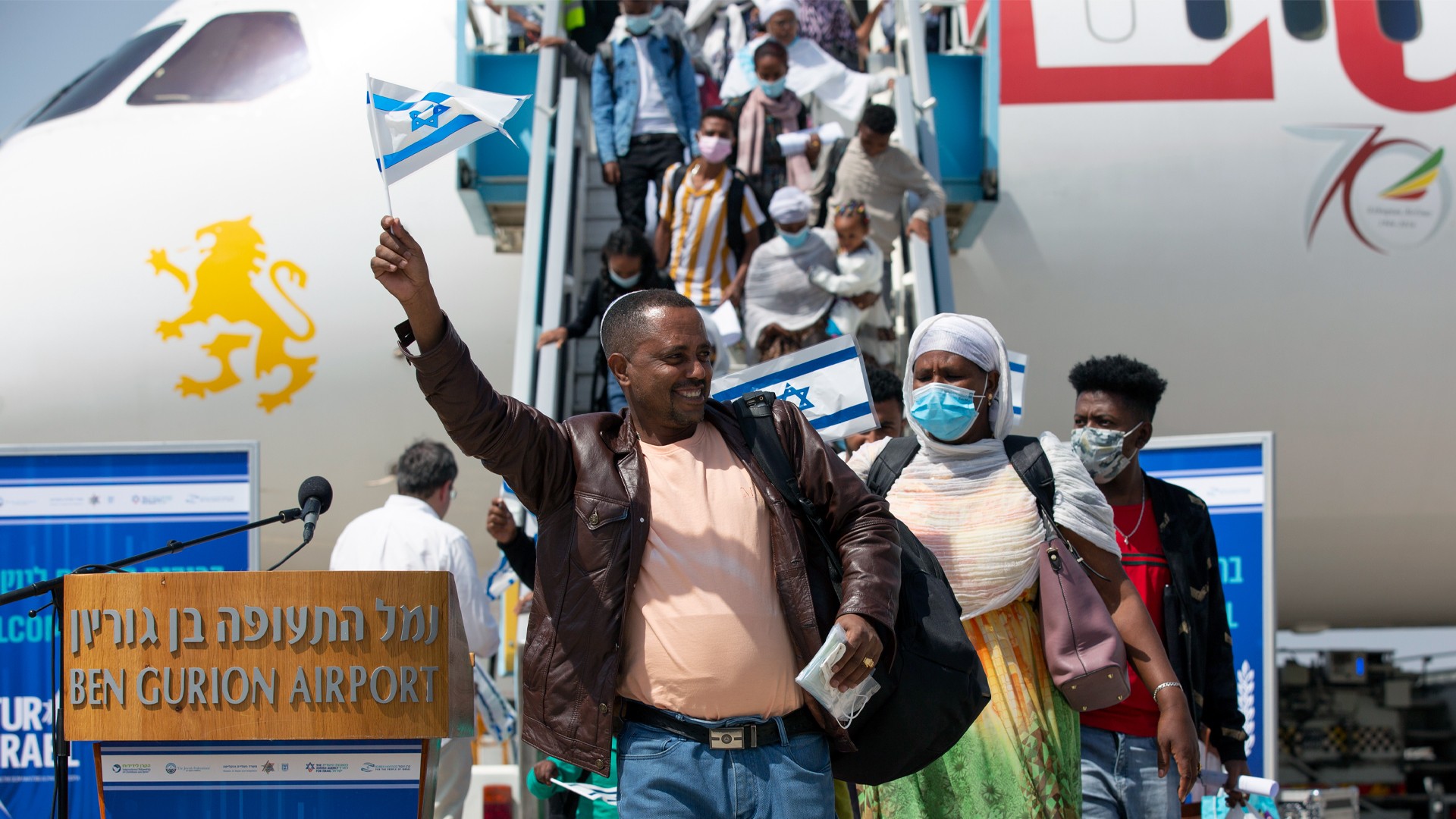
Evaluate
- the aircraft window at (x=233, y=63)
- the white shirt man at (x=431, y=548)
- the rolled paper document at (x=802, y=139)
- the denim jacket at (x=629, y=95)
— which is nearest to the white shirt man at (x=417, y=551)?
the white shirt man at (x=431, y=548)

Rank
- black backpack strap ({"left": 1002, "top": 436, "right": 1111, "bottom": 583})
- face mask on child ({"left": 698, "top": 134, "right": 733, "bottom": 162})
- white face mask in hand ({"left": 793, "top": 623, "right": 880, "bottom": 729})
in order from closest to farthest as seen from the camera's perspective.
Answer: white face mask in hand ({"left": 793, "top": 623, "right": 880, "bottom": 729})
black backpack strap ({"left": 1002, "top": 436, "right": 1111, "bottom": 583})
face mask on child ({"left": 698, "top": 134, "right": 733, "bottom": 162})

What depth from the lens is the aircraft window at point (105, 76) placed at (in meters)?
7.04

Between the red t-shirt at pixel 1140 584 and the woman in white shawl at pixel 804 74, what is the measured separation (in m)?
3.82

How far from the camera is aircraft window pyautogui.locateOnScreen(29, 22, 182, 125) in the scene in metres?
7.04

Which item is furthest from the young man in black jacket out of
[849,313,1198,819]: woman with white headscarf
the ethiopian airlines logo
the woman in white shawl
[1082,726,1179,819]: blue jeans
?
the ethiopian airlines logo

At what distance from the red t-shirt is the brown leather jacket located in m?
0.95

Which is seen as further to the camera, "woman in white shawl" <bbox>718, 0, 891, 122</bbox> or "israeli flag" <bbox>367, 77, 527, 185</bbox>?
"woman in white shawl" <bbox>718, 0, 891, 122</bbox>

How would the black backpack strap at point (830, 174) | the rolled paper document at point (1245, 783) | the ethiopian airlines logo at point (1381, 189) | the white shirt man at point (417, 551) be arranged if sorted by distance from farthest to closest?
the ethiopian airlines logo at point (1381, 189) → the black backpack strap at point (830, 174) → the white shirt man at point (417, 551) → the rolled paper document at point (1245, 783)

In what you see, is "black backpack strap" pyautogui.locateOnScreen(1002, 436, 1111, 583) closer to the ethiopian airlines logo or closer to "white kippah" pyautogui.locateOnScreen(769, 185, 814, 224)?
"white kippah" pyautogui.locateOnScreen(769, 185, 814, 224)

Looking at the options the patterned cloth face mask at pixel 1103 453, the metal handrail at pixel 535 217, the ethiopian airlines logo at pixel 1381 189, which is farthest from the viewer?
the ethiopian airlines logo at pixel 1381 189

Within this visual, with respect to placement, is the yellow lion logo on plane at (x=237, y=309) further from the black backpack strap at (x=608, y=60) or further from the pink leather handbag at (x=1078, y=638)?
the pink leather handbag at (x=1078, y=638)

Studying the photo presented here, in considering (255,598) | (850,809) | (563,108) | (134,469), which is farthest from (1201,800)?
(563,108)

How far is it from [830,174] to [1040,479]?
372 cm

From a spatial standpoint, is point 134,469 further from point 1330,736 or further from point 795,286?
point 1330,736
